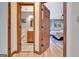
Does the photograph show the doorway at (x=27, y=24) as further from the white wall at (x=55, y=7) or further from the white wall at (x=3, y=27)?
the white wall at (x=3, y=27)

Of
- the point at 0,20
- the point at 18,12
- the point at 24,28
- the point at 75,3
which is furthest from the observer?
the point at 24,28

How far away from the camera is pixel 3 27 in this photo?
4.70 metres

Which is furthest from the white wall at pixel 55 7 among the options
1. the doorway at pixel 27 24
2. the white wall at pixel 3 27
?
the white wall at pixel 3 27

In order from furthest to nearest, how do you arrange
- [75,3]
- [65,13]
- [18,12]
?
[18,12], [65,13], [75,3]

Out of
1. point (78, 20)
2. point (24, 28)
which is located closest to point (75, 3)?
point (78, 20)

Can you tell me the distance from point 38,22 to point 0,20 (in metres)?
1.47

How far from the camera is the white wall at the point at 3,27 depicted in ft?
15.3

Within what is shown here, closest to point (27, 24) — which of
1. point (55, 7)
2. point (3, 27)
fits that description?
point (55, 7)

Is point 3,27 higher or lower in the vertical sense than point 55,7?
lower

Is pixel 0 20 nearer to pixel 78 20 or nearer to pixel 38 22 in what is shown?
pixel 38 22

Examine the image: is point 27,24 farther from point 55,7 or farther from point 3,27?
point 3,27

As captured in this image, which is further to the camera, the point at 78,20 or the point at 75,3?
the point at 75,3

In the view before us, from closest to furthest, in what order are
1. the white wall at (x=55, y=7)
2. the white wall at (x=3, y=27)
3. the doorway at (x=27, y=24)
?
the white wall at (x=3, y=27), the white wall at (x=55, y=7), the doorway at (x=27, y=24)

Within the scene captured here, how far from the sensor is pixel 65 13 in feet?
12.2
